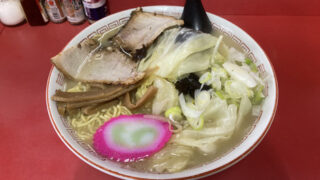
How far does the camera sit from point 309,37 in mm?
1892

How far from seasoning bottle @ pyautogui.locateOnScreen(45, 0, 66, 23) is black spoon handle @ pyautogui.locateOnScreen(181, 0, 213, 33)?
91 cm

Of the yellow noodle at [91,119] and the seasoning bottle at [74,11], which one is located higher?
the seasoning bottle at [74,11]

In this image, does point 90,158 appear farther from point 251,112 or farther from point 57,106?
point 251,112

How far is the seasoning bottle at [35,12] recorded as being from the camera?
192cm

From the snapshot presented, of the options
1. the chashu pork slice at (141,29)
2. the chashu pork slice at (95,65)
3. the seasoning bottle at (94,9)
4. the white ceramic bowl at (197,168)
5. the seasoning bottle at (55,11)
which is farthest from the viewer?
the seasoning bottle at (55,11)

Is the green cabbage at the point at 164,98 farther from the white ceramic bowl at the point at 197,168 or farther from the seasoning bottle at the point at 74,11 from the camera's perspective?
the seasoning bottle at the point at 74,11

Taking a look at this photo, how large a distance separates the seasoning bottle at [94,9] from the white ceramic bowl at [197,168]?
7.0 inches

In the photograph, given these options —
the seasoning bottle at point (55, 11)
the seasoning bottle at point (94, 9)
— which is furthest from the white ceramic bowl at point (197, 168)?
the seasoning bottle at point (55, 11)

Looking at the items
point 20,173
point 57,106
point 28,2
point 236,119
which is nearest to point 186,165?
point 236,119

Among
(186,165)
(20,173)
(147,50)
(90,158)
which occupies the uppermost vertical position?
Result: (147,50)

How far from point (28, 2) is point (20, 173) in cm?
117

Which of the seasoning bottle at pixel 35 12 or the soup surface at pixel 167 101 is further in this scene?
the seasoning bottle at pixel 35 12

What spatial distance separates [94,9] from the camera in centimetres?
184

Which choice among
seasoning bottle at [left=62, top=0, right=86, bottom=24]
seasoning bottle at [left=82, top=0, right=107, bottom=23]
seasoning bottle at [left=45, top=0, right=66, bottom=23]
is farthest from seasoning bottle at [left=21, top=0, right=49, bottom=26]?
seasoning bottle at [left=82, top=0, right=107, bottom=23]
